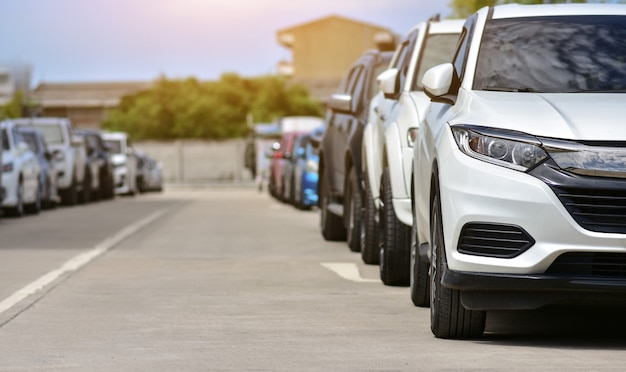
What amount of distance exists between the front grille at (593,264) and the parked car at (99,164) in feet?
105

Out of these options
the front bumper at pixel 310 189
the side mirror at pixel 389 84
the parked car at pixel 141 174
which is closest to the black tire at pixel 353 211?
the side mirror at pixel 389 84

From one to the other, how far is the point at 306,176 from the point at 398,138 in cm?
1844

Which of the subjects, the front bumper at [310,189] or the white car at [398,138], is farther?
the front bumper at [310,189]

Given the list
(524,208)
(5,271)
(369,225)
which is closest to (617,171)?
(524,208)

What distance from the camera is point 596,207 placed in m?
7.52

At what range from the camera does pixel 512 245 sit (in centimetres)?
761

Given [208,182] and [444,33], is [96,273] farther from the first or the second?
[208,182]

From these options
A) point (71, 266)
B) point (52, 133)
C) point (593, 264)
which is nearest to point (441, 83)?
point (593, 264)

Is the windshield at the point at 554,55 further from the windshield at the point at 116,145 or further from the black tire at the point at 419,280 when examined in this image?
the windshield at the point at 116,145

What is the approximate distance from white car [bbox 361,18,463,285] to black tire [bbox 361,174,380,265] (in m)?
0.01

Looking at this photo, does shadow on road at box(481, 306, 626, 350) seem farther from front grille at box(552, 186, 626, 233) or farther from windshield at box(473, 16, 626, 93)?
windshield at box(473, 16, 626, 93)

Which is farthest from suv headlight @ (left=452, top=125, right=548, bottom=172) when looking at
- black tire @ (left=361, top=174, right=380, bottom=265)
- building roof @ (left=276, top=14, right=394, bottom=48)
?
building roof @ (left=276, top=14, right=394, bottom=48)

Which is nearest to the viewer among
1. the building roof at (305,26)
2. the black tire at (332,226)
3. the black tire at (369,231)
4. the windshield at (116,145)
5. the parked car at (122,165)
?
the black tire at (369,231)

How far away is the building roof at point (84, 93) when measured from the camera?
12431 centimetres
